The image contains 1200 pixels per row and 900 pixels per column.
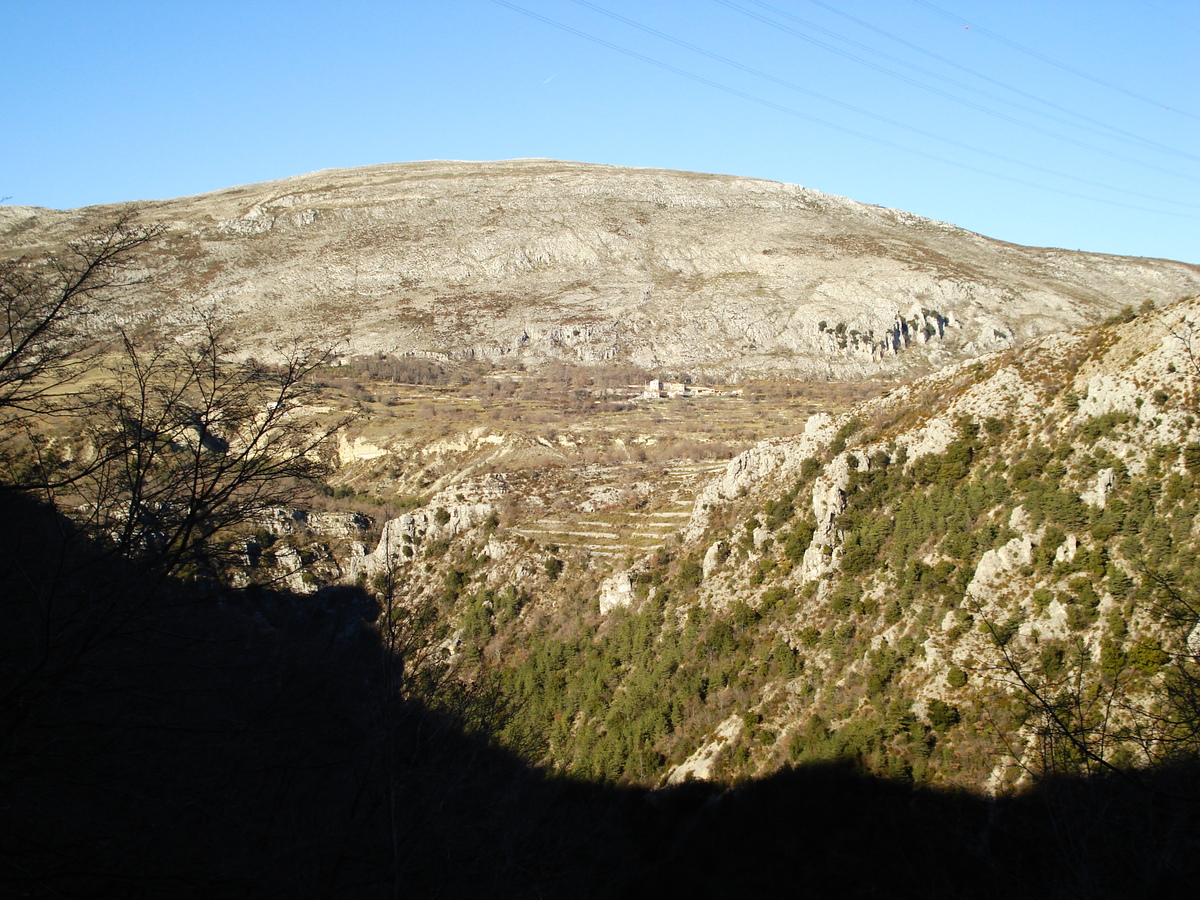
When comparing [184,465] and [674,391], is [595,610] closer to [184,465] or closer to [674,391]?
[184,465]

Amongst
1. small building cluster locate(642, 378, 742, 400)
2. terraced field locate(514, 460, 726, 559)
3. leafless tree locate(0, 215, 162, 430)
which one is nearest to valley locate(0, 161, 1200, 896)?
leafless tree locate(0, 215, 162, 430)

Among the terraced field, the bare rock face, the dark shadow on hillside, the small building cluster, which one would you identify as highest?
the bare rock face

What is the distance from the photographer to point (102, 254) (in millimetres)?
6324

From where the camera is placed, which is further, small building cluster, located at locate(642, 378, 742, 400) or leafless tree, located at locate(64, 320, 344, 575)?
small building cluster, located at locate(642, 378, 742, 400)

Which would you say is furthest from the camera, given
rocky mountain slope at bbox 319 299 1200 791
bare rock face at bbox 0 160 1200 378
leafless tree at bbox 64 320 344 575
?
bare rock face at bbox 0 160 1200 378

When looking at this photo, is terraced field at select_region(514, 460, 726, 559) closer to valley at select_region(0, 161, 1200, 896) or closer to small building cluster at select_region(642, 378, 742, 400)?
valley at select_region(0, 161, 1200, 896)

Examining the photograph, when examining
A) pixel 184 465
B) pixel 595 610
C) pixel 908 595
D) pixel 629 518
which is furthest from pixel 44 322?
pixel 629 518

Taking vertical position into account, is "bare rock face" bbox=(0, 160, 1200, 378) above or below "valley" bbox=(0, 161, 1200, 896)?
above

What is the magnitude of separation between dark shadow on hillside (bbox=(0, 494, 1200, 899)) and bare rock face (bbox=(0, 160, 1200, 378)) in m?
68.5

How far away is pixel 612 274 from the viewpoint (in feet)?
318

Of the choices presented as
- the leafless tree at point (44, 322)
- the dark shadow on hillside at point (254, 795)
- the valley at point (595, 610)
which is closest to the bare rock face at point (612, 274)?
the valley at point (595, 610)

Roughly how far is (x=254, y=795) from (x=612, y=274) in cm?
9442

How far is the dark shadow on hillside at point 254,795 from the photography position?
18.1 feet

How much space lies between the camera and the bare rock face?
82188mm
